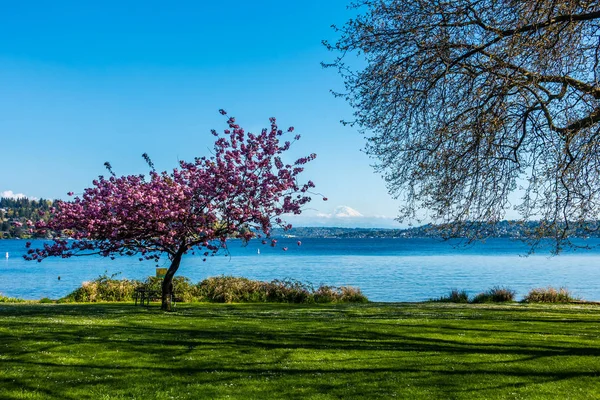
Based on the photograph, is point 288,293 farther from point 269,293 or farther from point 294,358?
point 294,358

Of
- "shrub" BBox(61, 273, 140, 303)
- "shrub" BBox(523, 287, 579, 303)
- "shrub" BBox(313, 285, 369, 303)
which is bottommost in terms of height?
"shrub" BBox(523, 287, 579, 303)

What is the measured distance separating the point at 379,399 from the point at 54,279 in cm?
5443

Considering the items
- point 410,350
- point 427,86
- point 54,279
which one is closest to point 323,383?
point 410,350

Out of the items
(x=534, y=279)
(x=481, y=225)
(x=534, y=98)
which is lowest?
(x=534, y=279)

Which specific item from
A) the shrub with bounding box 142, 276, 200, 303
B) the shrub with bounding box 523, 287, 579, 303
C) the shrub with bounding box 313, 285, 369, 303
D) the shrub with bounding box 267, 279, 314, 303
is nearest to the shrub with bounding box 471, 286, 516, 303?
the shrub with bounding box 523, 287, 579, 303

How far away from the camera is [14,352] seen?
10.5 m

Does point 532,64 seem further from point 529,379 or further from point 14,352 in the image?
point 14,352

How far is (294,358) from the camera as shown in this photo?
10445 mm

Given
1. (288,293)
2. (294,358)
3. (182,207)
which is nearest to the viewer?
(294,358)

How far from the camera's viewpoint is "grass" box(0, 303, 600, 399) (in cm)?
824

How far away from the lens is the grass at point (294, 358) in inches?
324

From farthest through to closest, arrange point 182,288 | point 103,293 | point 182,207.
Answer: point 182,288 → point 103,293 → point 182,207

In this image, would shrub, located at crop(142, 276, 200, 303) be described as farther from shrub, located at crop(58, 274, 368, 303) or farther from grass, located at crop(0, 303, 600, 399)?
grass, located at crop(0, 303, 600, 399)

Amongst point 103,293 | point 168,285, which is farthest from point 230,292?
point 168,285
